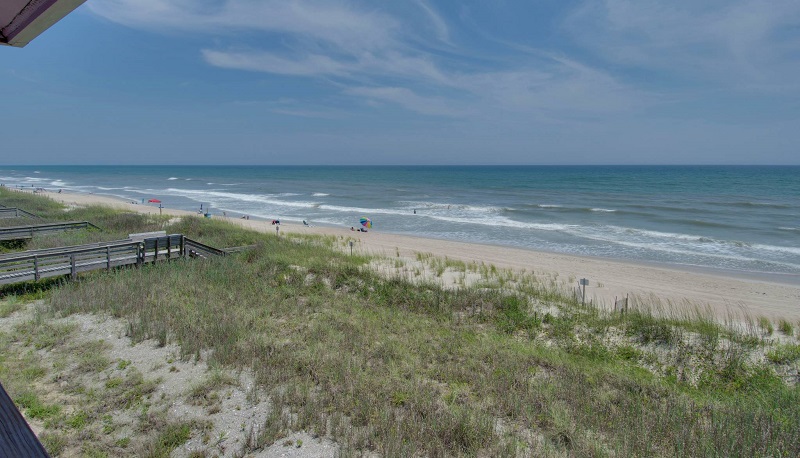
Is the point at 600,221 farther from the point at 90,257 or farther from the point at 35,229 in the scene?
the point at 35,229

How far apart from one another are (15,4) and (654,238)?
3063 centimetres

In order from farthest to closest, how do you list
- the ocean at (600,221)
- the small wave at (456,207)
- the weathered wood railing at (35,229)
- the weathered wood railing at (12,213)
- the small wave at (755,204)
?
1. the small wave at (755,204)
2. the small wave at (456,207)
3. the ocean at (600,221)
4. the weathered wood railing at (12,213)
5. the weathered wood railing at (35,229)

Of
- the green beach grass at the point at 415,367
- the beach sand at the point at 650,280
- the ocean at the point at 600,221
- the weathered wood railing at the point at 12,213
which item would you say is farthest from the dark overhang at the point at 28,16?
the weathered wood railing at the point at 12,213

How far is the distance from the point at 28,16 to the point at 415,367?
6818mm

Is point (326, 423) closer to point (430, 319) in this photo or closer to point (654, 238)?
point (430, 319)

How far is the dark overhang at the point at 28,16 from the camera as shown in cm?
104

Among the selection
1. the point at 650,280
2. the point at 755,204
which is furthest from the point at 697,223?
the point at 650,280

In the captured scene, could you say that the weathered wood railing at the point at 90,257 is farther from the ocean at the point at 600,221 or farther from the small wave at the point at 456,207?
the small wave at the point at 456,207

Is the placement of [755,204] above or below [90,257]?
above

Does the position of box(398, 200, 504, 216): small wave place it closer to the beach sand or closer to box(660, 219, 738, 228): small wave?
box(660, 219, 738, 228): small wave

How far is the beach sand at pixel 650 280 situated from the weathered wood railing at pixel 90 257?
7.77m

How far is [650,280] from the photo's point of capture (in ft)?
57.4

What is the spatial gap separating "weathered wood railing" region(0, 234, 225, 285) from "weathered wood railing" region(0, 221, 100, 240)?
5.07 meters

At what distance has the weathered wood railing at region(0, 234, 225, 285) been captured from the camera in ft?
36.1
